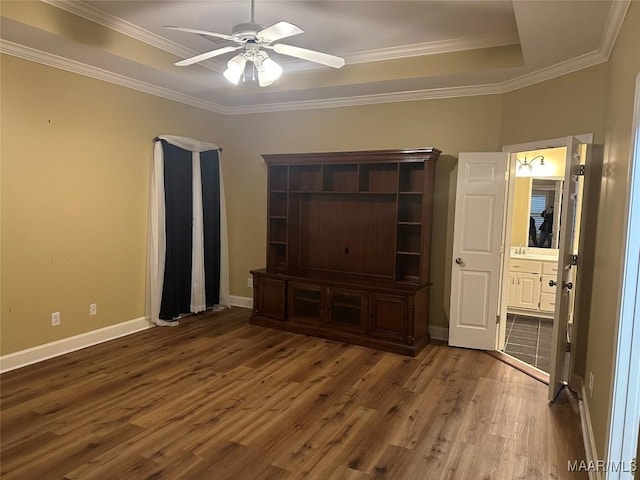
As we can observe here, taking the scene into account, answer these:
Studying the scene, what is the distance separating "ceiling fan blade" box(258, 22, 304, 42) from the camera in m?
2.57

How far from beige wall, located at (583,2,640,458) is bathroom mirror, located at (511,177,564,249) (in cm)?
311

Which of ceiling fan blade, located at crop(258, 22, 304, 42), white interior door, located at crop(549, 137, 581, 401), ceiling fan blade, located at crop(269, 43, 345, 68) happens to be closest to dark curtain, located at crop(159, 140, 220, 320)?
ceiling fan blade, located at crop(269, 43, 345, 68)

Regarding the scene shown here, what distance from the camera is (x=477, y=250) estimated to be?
4480 millimetres

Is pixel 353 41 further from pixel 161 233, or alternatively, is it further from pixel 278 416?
pixel 278 416

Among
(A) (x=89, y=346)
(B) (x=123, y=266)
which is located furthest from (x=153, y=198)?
(A) (x=89, y=346)

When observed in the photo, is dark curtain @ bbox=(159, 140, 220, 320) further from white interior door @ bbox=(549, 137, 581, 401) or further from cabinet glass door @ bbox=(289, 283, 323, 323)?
white interior door @ bbox=(549, 137, 581, 401)

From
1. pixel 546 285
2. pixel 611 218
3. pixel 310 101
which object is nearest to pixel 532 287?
pixel 546 285

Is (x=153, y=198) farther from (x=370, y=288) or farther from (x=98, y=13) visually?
(x=370, y=288)

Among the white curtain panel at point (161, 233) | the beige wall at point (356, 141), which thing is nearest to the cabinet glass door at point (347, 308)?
the beige wall at point (356, 141)

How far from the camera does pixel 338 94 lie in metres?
4.98

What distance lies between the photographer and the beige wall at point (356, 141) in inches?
182

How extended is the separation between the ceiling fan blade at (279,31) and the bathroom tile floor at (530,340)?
378cm

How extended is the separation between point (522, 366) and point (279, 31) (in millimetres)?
3648

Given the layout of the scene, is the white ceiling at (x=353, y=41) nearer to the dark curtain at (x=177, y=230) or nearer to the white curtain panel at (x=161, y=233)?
the white curtain panel at (x=161, y=233)
